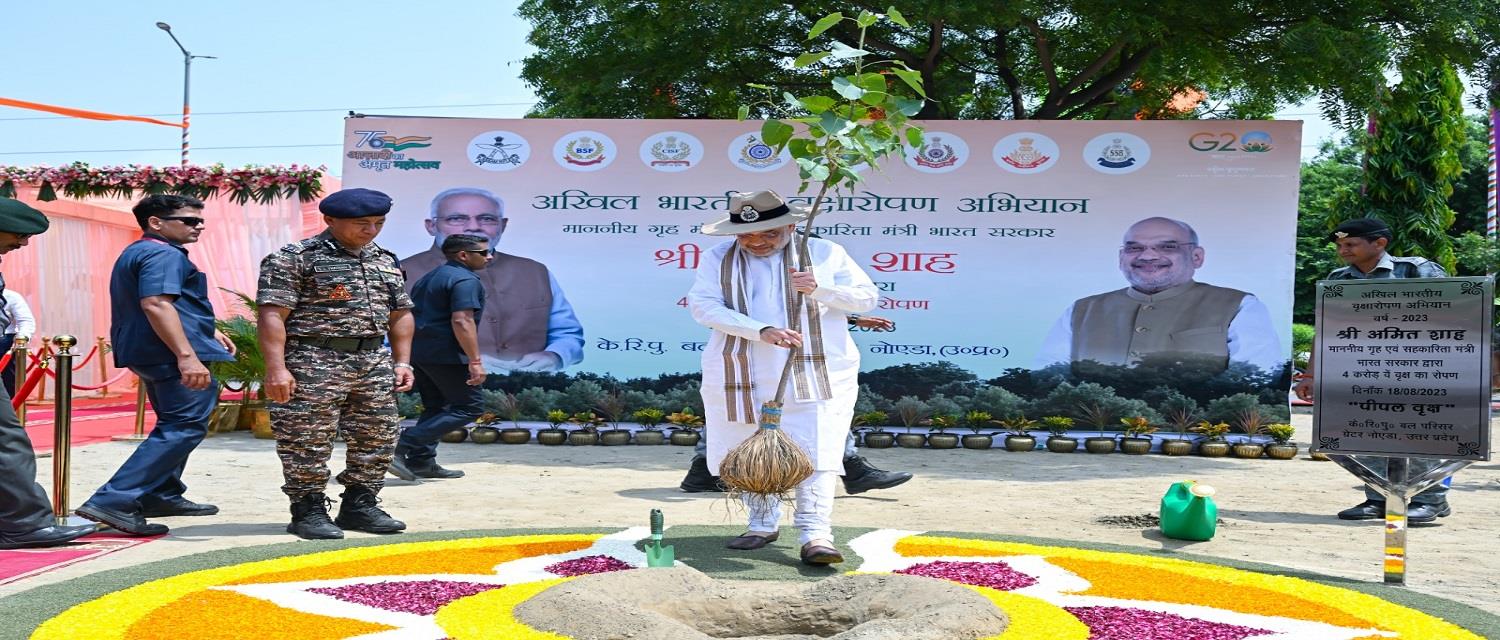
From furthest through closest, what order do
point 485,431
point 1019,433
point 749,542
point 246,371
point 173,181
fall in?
point 173,181 < point 246,371 < point 485,431 < point 1019,433 < point 749,542

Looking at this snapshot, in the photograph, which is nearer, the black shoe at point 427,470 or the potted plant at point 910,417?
the black shoe at point 427,470

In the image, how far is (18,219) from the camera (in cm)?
619

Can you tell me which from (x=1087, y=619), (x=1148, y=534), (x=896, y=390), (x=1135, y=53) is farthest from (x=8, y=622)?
(x=1135, y=53)

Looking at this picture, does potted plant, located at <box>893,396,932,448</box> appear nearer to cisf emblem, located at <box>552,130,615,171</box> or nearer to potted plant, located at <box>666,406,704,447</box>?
potted plant, located at <box>666,406,704,447</box>

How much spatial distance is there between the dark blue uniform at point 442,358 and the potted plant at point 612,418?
9.59ft

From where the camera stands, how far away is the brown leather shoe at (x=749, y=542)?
6164mm

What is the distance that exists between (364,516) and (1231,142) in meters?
8.04

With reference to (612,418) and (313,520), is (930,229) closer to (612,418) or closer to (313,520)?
(612,418)

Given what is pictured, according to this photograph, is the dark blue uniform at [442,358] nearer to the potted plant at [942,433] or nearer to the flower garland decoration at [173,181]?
the potted plant at [942,433]

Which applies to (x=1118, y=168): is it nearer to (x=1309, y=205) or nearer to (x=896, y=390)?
(x=896, y=390)

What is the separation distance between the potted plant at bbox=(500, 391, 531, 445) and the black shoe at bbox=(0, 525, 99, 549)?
6159 millimetres

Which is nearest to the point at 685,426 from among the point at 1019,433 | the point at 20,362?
the point at 1019,433

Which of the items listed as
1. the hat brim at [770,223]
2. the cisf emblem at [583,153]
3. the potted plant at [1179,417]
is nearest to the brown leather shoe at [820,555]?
the hat brim at [770,223]

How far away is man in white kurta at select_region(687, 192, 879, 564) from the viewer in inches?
234
